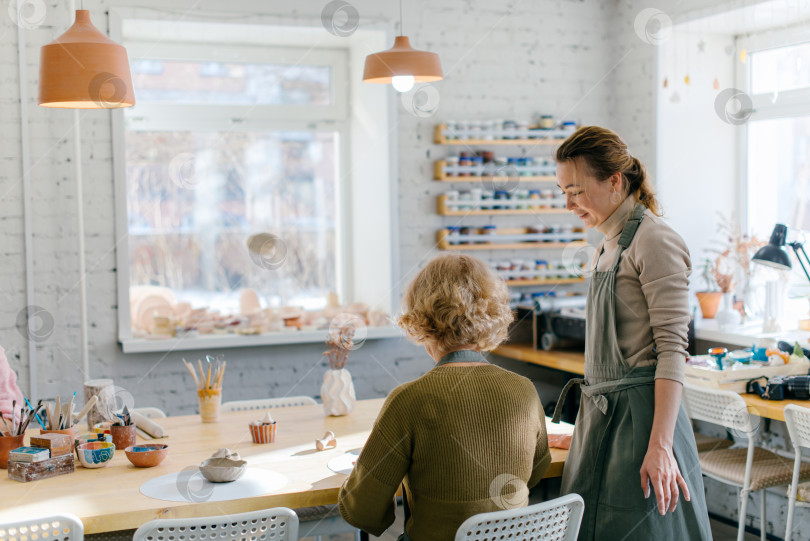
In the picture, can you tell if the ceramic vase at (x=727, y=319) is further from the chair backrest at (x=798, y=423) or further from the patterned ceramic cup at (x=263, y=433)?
the patterned ceramic cup at (x=263, y=433)

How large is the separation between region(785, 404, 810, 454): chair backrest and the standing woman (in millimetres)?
1083

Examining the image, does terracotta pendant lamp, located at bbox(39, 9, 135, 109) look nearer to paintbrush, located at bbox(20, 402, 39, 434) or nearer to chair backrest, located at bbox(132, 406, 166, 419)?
paintbrush, located at bbox(20, 402, 39, 434)

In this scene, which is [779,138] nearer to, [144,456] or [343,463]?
[343,463]

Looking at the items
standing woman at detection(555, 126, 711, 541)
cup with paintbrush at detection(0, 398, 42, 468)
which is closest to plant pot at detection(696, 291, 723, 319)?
standing woman at detection(555, 126, 711, 541)

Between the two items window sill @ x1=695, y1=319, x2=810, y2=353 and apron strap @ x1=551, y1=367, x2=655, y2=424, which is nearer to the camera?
apron strap @ x1=551, y1=367, x2=655, y2=424

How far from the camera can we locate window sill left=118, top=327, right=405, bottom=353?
4.13 meters

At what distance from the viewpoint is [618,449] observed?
6.46ft

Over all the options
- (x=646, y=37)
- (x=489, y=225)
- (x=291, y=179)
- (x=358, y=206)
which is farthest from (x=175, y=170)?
(x=646, y=37)

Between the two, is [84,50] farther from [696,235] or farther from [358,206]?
[696,235]

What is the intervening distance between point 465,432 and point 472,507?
0.54 ft

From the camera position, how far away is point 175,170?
15.3ft

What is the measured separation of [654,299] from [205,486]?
1.20m

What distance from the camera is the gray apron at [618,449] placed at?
6.34ft

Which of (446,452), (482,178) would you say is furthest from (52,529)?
(482,178)
